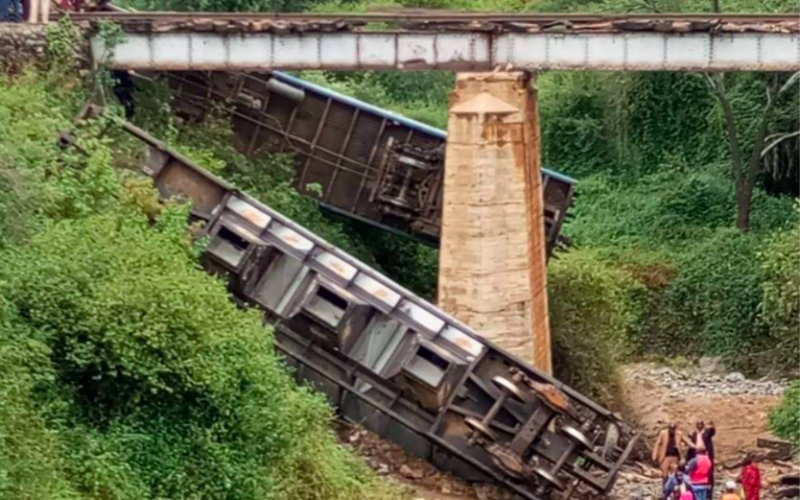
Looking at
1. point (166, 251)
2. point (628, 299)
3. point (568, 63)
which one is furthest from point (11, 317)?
point (628, 299)

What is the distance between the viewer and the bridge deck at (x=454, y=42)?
23359 mm

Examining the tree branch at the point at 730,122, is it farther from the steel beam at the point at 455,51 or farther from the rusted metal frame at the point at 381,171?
the steel beam at the point at 455,51

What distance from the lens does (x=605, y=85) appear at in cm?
4175

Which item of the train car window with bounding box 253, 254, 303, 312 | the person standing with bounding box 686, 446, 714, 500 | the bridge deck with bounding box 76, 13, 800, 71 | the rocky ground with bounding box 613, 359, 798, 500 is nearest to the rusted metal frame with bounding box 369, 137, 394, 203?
the bridge deck with bounding box 76, 13, 800, 71

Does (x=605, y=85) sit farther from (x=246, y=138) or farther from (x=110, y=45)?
(x=110, y=45)

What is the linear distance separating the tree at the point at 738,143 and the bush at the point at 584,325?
990cm

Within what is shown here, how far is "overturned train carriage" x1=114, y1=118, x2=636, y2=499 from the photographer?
820 inches

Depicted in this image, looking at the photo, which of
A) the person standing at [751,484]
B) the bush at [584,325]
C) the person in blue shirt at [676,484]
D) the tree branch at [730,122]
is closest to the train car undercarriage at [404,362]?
the person in blue shirt at [676,484]

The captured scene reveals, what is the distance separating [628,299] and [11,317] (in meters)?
18.9

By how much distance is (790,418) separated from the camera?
72.7ft

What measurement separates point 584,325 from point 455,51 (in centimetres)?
521

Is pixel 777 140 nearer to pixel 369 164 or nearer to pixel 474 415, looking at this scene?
pixel 369 164

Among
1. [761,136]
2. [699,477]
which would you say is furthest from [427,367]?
[761,136]

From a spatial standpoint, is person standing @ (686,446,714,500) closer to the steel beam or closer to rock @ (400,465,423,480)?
rock @ (400,465,423,480)
